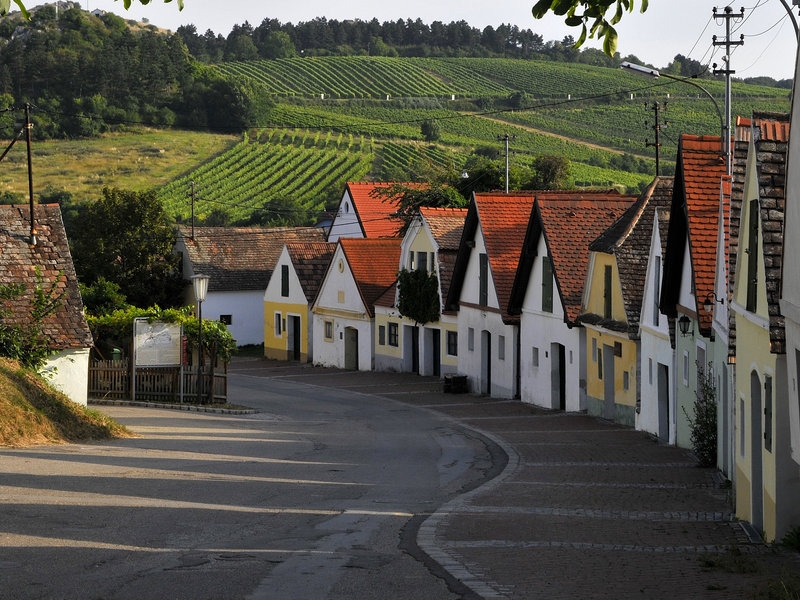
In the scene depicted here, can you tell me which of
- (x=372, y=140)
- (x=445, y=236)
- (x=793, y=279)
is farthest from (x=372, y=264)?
(x=372, y=140)

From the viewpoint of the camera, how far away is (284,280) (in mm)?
55594

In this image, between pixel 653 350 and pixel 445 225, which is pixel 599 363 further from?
pixel 445 225

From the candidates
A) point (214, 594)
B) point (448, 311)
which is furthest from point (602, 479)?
point (448, 311)

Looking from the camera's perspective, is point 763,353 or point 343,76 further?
point 343,76

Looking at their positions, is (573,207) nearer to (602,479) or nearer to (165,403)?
(165,403)

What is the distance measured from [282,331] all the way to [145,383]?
2240cm

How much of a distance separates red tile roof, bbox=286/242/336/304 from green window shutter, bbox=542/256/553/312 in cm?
2037

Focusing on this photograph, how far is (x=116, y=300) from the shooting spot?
165 ft

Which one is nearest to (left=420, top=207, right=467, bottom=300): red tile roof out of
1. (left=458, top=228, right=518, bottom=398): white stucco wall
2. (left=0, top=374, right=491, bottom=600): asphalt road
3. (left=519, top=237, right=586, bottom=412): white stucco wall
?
(left=458, top=228, right=518, bottom=398): white stucco wall

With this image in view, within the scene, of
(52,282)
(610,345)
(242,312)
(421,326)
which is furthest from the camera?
(242,312)

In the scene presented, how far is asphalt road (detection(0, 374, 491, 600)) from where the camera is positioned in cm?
1029

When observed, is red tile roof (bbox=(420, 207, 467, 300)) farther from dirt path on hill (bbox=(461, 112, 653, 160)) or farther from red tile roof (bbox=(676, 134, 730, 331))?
dirt path on hill (bbox=(461, 112, 653, 160))

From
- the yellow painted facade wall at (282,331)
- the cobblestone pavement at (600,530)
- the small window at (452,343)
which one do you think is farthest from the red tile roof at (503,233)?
the yellow painted facade wall at (282,331)

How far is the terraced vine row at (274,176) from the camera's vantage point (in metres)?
93.9
